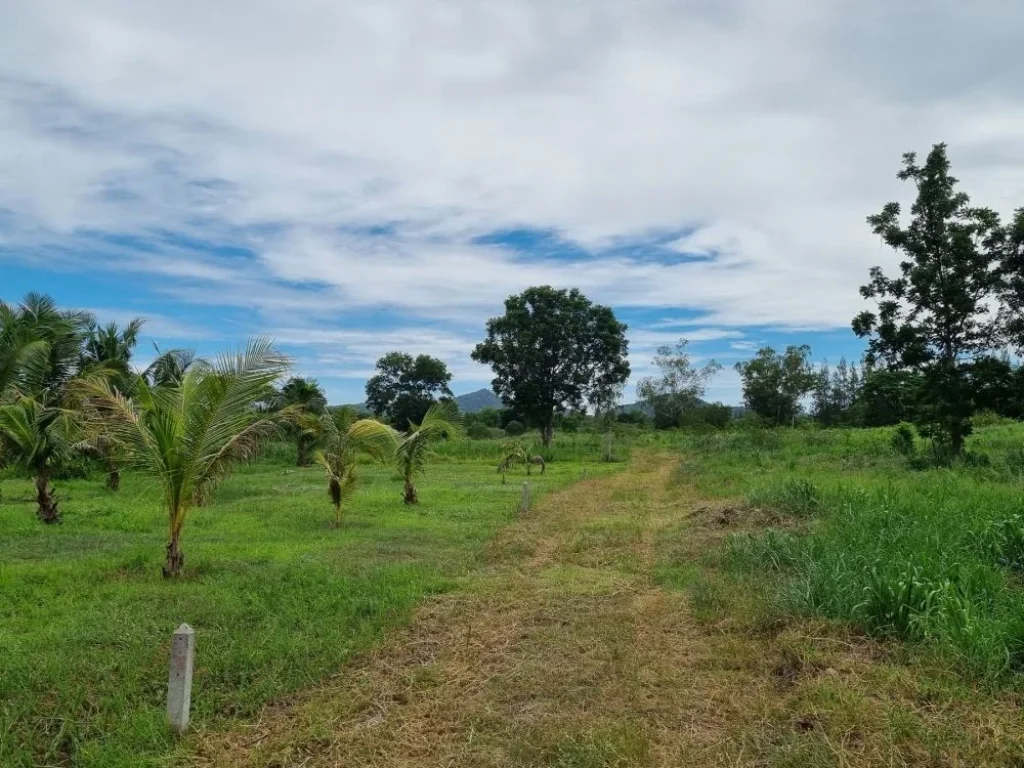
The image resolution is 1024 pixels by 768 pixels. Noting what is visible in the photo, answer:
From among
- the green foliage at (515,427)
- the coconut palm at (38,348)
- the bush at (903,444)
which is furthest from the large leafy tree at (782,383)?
the coconut palm at (38,348)

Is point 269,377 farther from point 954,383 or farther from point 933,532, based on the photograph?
point 954,383

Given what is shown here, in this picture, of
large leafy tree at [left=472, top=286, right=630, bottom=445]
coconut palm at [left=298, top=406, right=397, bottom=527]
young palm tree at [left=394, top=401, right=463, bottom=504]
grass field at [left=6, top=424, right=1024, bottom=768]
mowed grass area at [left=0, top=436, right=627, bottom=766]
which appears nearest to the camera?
grass field at [left=6, top=424, right=1024, bottom=768]

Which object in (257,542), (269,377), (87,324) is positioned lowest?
(257,542)

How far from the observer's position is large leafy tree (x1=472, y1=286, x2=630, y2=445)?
41.2m

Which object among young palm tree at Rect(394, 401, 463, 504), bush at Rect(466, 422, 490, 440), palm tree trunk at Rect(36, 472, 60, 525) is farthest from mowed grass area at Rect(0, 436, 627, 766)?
bush at Rect(466, 422, 490, 440)

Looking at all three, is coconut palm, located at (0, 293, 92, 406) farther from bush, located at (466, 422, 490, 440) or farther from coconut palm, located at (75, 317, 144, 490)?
bush, located at (466, 422, 490, 440)

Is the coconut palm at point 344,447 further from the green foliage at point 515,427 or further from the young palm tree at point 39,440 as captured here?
the green foliage at point 515,427

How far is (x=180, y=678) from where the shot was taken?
423cm

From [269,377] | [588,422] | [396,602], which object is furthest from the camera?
[588,422]

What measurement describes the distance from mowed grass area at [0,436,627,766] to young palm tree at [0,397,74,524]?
57 cm

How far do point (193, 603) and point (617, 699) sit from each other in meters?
4.46

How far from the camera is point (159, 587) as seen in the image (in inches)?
304

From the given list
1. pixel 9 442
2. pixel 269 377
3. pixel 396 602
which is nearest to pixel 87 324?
pixel 9 442

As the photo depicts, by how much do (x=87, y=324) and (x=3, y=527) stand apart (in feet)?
34.6
